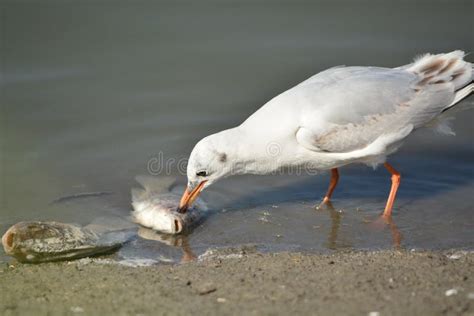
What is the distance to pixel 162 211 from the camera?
732cm

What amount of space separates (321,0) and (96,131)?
5475mm

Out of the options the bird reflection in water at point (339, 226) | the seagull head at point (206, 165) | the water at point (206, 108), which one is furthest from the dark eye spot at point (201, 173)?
the bird reflection in water at point (339, 226)

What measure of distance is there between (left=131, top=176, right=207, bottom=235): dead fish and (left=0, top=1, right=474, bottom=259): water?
151 millimetres

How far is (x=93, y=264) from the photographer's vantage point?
6.09 metres

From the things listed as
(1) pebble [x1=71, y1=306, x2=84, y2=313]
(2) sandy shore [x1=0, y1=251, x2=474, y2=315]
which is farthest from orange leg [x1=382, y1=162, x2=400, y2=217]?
(1) pebble [x1=71, y1=306, x2=84, y2=313]

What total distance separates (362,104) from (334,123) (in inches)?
14.9

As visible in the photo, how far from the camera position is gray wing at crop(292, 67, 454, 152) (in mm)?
7199

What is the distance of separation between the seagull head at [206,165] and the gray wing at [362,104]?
0.76m

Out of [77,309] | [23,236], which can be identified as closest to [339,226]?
[23,236]

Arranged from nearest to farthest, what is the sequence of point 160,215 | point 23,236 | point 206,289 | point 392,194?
point 206,289
point 23,236
point 160,215
point 392,194

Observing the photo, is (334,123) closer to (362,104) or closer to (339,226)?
(362,104)

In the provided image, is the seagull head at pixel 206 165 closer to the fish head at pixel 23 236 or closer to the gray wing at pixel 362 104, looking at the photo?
the gray wing at pixel 362 104

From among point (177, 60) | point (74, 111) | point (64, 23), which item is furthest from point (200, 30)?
point (74, 111)

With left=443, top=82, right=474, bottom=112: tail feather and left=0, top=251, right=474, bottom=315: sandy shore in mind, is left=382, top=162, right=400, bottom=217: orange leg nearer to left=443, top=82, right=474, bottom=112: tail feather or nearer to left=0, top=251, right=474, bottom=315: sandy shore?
left=443, top=82, right=474, bottom=112: tail feather
